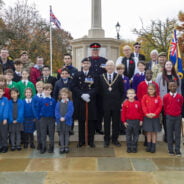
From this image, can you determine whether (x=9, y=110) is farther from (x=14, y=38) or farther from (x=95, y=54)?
(x=14, y=38)

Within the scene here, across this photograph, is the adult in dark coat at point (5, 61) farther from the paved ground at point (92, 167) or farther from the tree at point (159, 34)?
the tree at point (159, 34)

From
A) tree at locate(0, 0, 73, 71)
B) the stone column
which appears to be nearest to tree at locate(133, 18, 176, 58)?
tree at locate(0, 0, 73, 71)

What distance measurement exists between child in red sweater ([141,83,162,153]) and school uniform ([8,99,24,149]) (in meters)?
2.72

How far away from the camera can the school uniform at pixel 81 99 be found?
618 centimetres

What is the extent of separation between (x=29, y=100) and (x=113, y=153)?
7.42ft

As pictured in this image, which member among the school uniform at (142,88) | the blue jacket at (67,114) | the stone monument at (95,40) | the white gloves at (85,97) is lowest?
the blue jacket at (67,114)

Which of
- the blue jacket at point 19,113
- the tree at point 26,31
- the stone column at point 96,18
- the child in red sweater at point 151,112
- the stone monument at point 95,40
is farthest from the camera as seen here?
the tree at point 26,31

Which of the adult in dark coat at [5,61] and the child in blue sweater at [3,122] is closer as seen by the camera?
the child in blue sweater at [3,122]

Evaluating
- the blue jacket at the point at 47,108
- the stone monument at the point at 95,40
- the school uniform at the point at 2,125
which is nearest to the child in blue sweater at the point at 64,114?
the blue jacket at the point at 47,108

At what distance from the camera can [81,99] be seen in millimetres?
6219

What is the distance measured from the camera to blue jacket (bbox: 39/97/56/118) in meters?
5.84

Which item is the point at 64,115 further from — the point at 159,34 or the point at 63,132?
the point at 159,34

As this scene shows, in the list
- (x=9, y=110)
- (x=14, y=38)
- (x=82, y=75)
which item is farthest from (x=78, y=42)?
(x=14, y=38)

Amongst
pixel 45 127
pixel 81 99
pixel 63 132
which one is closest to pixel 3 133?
pixel 45 127
